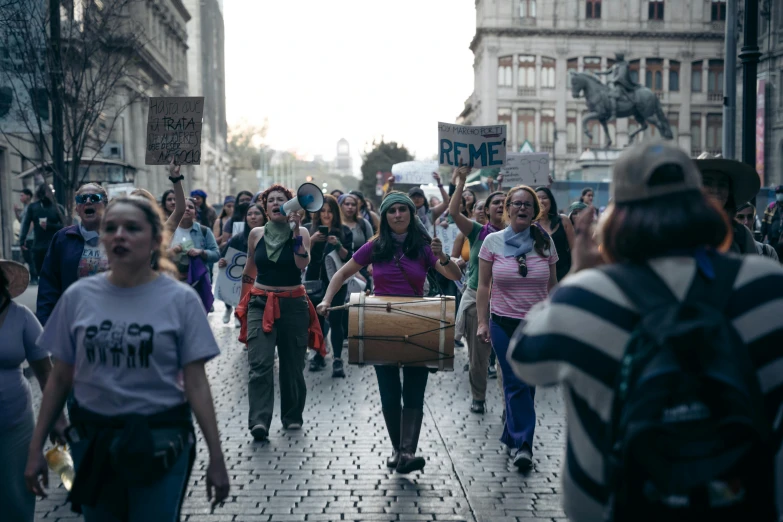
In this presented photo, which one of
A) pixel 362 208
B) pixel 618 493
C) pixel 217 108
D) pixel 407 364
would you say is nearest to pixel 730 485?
pixel 618 493

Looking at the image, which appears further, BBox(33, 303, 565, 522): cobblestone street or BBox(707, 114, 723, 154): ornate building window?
BBox(707, 114, 723, 154): ornate building window

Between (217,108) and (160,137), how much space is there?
8575 cm

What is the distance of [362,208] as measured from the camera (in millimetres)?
12844

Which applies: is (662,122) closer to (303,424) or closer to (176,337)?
(303,424)

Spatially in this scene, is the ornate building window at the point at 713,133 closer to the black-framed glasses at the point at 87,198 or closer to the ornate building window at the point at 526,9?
the ornate building window at the point at 526,9

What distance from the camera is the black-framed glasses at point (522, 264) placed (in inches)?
251

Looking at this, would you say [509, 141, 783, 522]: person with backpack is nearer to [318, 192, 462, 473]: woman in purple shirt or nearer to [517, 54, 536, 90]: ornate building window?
[318, 192, 462, 473]: woman in purple shirt

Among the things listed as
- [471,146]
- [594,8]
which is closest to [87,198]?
[471,146]

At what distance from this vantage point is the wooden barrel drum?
5.73 meters

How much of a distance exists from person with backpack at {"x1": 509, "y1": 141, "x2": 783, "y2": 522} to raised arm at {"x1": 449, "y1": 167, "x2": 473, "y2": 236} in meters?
4.98

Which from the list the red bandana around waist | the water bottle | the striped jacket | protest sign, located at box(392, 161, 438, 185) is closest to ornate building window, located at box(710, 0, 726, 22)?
protest sign, located at box(392, 161, 438, 185)

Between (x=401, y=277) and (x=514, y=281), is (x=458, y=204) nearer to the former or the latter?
(x=514, y=281)

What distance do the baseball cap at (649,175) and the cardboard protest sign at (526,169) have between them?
10984mm

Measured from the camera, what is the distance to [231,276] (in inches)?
446
